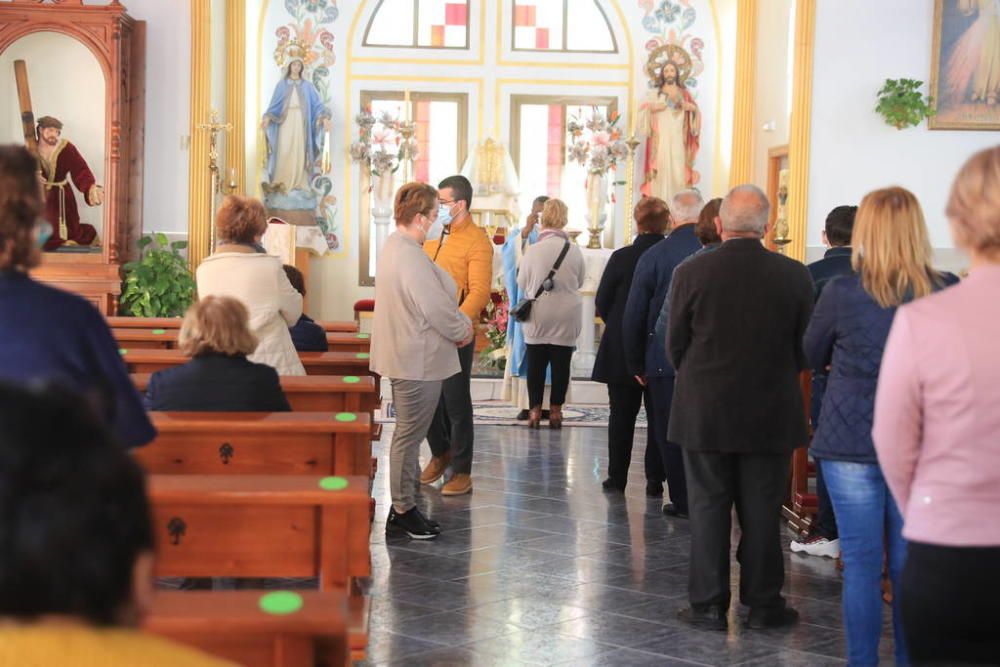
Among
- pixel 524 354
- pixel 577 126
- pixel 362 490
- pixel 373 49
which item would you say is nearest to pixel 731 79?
pixel 577 126

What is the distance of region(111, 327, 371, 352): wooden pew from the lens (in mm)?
7176

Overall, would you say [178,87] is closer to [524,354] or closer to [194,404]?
[524,354]

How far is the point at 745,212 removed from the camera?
4301 millimetres

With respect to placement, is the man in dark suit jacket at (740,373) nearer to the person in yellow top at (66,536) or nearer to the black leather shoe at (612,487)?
the black leather shoe at (612,487)

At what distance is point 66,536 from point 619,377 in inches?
232

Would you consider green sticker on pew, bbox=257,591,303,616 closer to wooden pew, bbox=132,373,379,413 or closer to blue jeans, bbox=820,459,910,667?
blue jeans, bbox=820,459,910,667

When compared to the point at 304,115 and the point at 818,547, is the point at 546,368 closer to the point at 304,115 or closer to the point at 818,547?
the point at 818,547

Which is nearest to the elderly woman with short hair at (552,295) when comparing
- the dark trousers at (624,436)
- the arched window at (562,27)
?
the dark trousers at (624,436)

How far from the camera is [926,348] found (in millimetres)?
2361

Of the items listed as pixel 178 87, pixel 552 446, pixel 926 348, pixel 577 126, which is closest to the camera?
pixel 926 348

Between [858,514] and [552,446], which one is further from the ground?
[858,514]

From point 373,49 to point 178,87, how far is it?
4205 mm

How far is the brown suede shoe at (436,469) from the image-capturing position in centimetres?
699

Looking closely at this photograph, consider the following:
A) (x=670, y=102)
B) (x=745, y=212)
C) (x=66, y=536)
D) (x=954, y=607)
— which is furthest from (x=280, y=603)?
(x=670, y=102)
